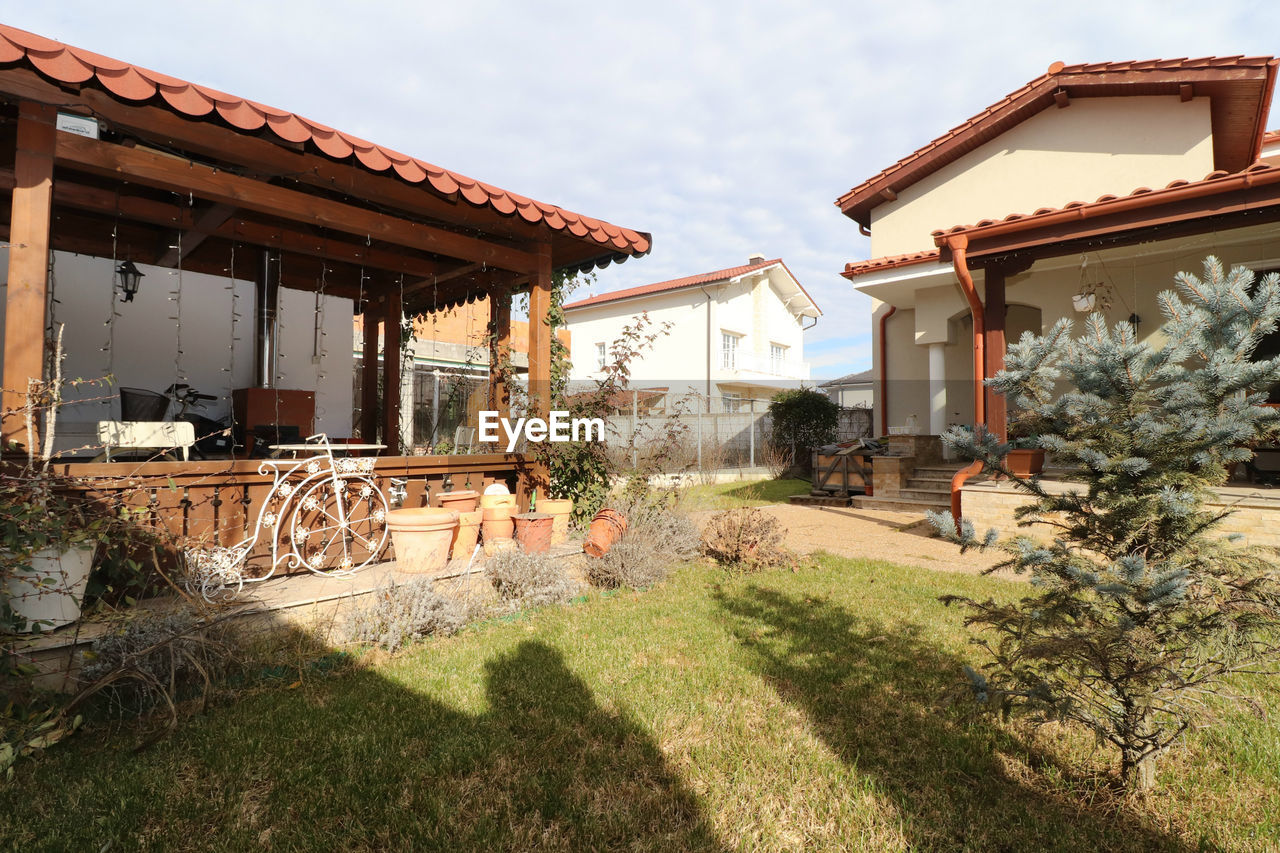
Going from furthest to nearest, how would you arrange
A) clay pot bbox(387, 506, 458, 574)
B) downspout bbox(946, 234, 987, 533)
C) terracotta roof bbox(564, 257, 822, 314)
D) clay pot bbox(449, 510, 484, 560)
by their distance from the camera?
terracotta roof bbox(564, 257, 822, 314) → downspout bbox(946, 234, 987, 533) → clay pot bbox(449, 510, 484, 560) → clay pot bbox(387, 506, 458, 574)

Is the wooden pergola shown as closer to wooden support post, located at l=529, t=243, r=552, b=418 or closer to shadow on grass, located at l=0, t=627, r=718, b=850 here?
wooden support post, located at l=529, t=243, r=552, b=418

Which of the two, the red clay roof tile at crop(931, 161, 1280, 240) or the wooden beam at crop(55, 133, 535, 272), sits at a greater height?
the red clay roof tile at crop(931, 161, 1280, 240)

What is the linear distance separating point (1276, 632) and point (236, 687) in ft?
13.8

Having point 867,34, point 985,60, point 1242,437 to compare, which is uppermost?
point 985,60

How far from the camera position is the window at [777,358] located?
24875 millimetres

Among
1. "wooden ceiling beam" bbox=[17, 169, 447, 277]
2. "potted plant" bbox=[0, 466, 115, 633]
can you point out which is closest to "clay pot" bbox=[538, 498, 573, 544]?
"potted plant" bbox=[0, 466, 115, 633]

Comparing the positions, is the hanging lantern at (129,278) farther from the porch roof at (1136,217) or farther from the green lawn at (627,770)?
the porch roof at (1136,217)

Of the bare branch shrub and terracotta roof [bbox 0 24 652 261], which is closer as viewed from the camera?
terracotta roof [bbox 0 24 652 261]

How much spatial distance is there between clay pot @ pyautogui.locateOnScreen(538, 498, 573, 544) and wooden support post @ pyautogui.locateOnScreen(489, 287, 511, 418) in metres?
1.04

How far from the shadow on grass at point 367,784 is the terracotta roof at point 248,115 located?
134 inches

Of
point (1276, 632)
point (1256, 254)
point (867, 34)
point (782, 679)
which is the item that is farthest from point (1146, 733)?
point (1256, 254)

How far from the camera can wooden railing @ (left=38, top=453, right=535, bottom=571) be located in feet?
12.1

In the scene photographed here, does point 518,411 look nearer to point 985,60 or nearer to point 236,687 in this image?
point 236,687

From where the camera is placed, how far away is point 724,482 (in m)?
13.6
